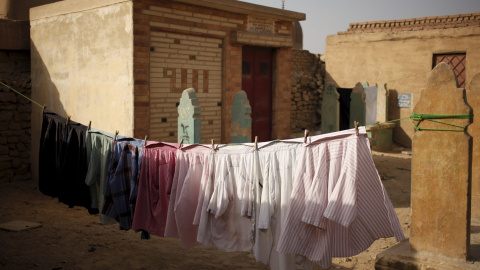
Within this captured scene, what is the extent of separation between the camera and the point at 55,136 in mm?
6035

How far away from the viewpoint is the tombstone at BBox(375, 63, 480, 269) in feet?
12.8

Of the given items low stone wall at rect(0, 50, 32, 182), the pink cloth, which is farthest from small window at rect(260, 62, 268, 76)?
the pink cloth

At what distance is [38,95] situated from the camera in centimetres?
898

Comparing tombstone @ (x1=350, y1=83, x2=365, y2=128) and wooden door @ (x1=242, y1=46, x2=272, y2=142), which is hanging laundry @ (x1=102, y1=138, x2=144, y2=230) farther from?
tombstone @ (x1=350, y1=83, x2=365, y2=128)

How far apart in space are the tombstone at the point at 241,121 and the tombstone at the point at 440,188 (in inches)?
121

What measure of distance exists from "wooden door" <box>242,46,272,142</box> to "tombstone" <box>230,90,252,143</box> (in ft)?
7.89

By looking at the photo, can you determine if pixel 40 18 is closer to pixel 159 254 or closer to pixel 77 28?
pixel 77 28

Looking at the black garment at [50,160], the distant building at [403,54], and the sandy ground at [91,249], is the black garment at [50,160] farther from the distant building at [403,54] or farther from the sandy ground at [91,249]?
the distant building at [403,54]

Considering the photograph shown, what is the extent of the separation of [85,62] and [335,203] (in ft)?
18.8

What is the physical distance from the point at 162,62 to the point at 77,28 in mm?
1719

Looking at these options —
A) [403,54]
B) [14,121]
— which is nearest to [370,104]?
[403,54]

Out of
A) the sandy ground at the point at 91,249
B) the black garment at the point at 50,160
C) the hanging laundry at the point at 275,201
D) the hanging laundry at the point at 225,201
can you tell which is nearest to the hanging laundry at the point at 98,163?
the sandy ground at the point at 91,249

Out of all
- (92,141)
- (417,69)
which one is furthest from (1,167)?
(417,69)

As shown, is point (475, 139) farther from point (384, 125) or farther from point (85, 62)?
point (384, 125)
